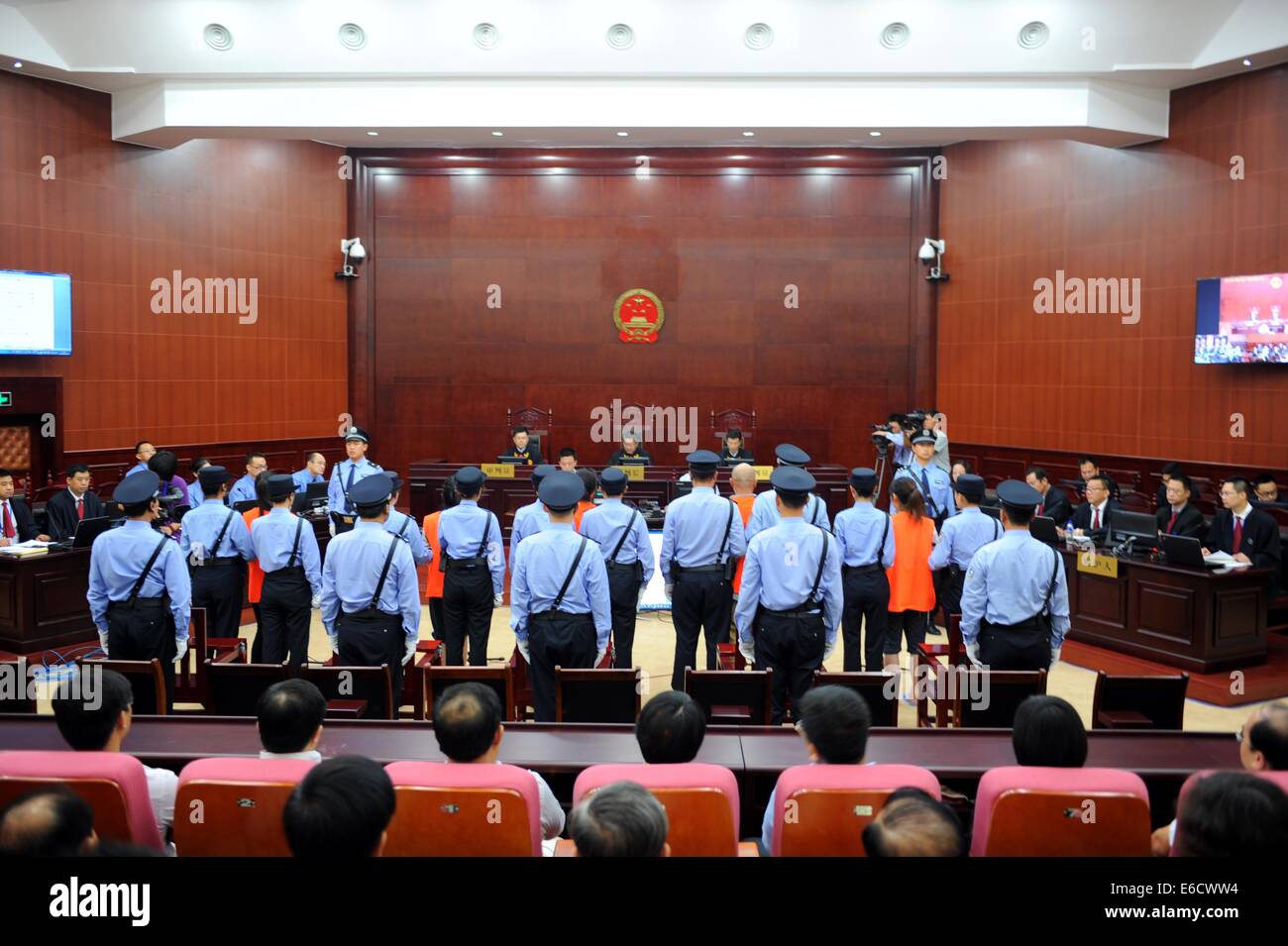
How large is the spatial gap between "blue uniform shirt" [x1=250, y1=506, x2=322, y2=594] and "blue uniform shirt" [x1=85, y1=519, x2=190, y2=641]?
0.65 m

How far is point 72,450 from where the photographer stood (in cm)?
1134

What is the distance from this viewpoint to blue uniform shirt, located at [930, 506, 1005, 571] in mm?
6215

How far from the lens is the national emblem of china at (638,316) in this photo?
1400cm

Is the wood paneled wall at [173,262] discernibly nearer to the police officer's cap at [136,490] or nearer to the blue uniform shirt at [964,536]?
the police officer's cap at [136,490]

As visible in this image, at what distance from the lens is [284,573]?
20.3ft

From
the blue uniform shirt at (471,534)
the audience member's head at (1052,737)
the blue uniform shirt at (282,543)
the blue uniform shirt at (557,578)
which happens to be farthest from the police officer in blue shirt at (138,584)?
the audience member's head at (1052,737)

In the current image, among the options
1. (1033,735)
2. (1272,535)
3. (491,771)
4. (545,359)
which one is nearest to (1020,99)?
(1272,535)

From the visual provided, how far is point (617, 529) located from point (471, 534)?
0.94 metres

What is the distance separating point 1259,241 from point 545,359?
29.0 ft

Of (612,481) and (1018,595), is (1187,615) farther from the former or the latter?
(612,481)

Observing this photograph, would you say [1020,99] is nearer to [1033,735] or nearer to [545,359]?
[545,359]

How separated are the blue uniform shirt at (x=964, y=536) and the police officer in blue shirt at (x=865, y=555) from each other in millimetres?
304

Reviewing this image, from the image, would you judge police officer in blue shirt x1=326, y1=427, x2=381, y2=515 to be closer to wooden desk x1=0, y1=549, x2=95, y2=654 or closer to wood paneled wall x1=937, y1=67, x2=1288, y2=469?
wooden desk x1=0, y1=549, x2=95, y2=654

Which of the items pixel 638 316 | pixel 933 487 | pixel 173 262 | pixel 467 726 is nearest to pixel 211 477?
pixel 467 726
